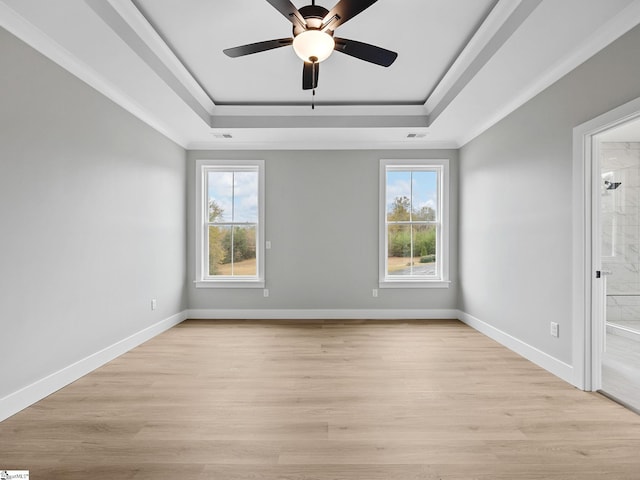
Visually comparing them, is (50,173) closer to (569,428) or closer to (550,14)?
(550,14)

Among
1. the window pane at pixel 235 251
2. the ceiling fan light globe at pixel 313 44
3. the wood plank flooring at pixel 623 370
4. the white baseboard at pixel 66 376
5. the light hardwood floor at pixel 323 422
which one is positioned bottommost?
the light hardwood floor at pixel 323 422

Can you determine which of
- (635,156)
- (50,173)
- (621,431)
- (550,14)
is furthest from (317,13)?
(635,156)

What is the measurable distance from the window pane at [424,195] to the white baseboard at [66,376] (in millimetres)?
3951

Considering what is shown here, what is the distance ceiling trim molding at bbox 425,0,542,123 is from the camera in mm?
2369

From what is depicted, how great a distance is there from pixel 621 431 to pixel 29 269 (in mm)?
4020

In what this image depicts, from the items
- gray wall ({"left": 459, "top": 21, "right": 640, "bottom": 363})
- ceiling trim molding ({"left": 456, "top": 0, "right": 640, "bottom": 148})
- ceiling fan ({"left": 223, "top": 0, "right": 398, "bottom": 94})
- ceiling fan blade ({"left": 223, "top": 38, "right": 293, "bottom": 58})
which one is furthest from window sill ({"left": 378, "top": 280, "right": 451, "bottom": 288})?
ceiling fan blade ({"left": 223, "top": 38, "right": 293, "bottom": 58})

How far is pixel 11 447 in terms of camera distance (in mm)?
1942

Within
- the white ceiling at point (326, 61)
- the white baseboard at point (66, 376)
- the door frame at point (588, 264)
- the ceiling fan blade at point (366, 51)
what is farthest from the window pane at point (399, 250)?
the white baseboard at point (66, 376)

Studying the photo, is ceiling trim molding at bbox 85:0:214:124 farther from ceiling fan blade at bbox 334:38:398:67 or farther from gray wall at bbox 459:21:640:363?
gray wall at bbox 459:21:640:363

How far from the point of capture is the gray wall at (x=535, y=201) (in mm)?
2572

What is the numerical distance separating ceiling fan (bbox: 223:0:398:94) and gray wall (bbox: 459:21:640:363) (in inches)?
60.7

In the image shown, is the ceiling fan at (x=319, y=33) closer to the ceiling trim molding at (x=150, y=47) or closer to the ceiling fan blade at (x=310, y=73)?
the ceiling fan blade at (x=310, y=73)

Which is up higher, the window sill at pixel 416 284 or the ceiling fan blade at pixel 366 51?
the ceiling fan blade at pixel 366 51

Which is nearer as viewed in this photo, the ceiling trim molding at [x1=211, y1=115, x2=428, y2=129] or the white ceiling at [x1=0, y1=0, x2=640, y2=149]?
the white ceiling at [x1=0, y1=0, x2=640, y2=149]
